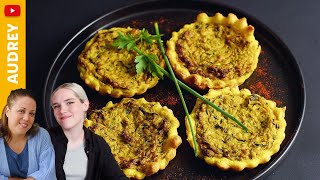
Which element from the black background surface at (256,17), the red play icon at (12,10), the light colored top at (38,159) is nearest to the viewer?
the light colored top at (38,159)

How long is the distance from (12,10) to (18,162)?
977 millimetres

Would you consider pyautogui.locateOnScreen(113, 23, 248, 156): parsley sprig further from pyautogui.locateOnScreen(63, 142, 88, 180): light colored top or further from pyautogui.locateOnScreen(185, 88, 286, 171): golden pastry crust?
pyautogui.locateOnScreen(63, 142, 88, 180): light colored top

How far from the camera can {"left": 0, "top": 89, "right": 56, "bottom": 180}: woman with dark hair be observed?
279cm

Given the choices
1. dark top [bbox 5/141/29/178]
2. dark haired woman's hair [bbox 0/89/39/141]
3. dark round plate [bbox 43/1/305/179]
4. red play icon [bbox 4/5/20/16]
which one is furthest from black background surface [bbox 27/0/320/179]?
dark top [bbox 5/141/29/178]

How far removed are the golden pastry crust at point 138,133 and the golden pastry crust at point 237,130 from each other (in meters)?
0.12

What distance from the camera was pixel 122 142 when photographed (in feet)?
10.7

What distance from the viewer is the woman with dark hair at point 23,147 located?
279cm

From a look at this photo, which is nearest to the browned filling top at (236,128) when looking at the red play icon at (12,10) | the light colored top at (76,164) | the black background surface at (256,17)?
the black background surface at (256,17)

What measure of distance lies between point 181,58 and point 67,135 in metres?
0.91

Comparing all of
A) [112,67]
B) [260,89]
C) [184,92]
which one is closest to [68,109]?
[112,67]

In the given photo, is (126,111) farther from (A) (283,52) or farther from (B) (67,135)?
(A) (283,52)

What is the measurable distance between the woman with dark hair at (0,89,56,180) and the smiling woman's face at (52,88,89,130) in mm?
113

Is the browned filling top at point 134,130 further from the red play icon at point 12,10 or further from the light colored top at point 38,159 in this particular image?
the red play icon at point 12,10

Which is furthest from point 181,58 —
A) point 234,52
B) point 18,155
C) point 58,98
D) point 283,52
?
point 18,155
